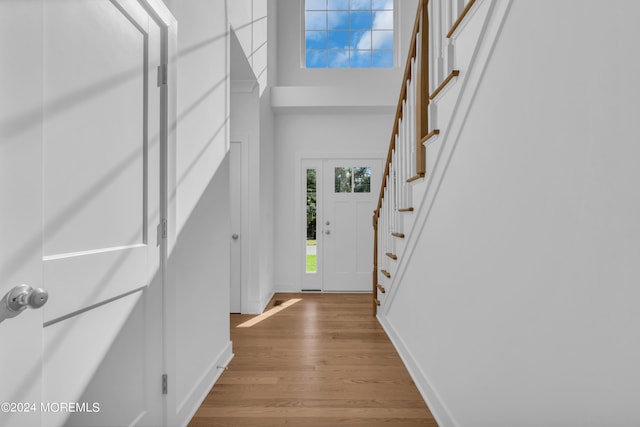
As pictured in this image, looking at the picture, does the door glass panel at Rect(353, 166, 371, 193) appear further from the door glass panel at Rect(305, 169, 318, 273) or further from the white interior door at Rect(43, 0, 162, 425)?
the white interior door at Rect(43, 0, 162, 425)

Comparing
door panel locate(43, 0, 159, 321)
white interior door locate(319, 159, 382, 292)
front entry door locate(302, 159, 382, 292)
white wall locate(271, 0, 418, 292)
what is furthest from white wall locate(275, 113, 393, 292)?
door panel locate(43, 0, 159, 321)

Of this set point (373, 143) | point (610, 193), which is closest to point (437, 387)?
point (610, 193)

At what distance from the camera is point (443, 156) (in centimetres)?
171

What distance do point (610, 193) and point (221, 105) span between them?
7.14 ft

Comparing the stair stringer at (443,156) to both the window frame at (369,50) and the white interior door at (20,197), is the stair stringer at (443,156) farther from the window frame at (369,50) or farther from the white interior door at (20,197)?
the window frame at (369,50)

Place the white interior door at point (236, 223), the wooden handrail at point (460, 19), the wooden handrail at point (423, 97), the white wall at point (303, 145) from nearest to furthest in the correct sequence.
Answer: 1. the wooden handrail at point (460, 19)
2. the wooden handrail at point (423, 97)
3. the white interior door at point (236, 223)
4. the white wall at point (303, 145)

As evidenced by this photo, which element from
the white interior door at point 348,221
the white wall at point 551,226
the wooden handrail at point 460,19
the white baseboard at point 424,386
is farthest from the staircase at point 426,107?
the white interior door at point 348,221

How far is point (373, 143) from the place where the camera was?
4.84 meters

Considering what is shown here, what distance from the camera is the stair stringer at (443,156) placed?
4.10ft

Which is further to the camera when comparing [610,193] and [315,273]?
[315,273]

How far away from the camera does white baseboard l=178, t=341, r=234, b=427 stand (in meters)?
1.77

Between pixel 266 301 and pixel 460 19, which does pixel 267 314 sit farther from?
pixel 460 19

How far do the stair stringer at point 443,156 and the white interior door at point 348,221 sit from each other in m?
2.10

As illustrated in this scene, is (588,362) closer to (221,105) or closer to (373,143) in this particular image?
(221,105)
